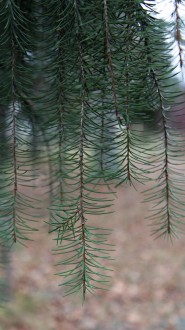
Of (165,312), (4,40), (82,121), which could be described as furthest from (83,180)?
(165,312)

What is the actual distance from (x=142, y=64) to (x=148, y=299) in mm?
3176

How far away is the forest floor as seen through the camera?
10.1 feet

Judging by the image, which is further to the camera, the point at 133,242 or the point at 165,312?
the point at 133,242

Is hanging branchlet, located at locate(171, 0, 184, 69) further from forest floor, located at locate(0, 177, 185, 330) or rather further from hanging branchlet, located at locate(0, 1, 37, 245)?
forest floor, located at locate(0, 177, 185, 330)

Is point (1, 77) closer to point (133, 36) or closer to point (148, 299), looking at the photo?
point (133, 36)

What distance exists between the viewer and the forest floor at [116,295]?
307 cm

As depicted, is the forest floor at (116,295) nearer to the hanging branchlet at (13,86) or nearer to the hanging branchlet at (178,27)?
the hanging branchlet at (13,86)

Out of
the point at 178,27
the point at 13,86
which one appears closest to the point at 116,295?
the point at 13,86

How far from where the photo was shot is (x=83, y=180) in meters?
0.75

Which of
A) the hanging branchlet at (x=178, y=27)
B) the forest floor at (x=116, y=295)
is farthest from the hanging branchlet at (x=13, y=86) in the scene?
the forest floor at (x=116, y=295)

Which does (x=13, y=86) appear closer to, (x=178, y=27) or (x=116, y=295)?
(x=178, y=27)

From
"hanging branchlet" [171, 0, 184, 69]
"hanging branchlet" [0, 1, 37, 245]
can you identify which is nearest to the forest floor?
"hanging branchlet" [0, 1, 37, 245]

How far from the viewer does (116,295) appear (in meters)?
3.56

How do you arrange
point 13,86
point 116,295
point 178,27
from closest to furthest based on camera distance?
point 178,27 < point 13,86 < point 116,295
